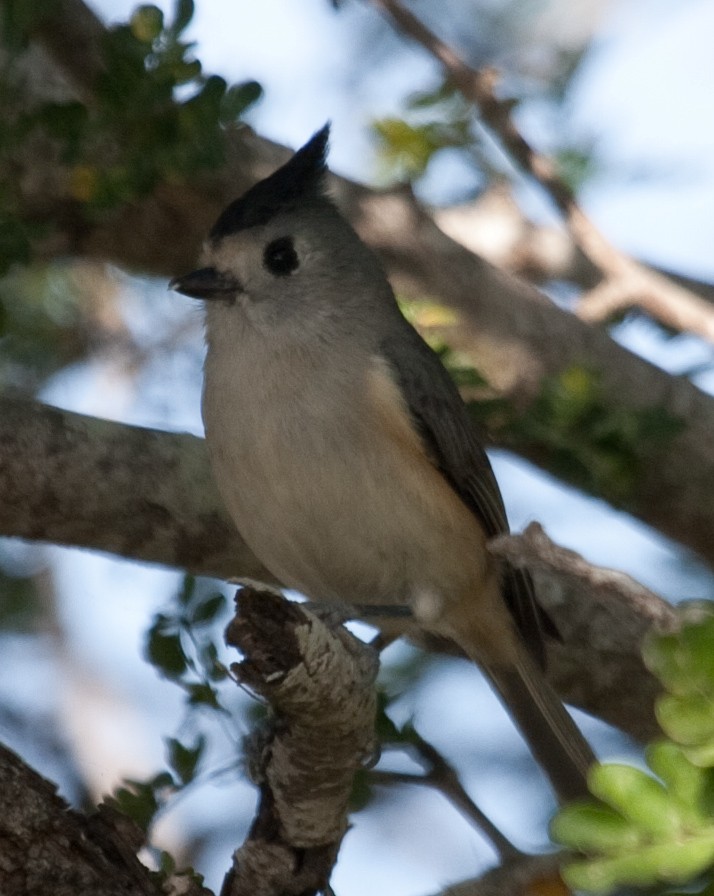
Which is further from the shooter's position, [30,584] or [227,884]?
[30,584]

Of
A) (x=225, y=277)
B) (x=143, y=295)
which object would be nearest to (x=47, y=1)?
(x=225, y=277)

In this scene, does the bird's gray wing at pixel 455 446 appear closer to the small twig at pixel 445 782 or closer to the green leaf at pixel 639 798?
the small twig at pixel 445 782

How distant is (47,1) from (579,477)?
210cm

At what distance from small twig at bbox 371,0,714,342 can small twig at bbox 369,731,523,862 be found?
192 cm

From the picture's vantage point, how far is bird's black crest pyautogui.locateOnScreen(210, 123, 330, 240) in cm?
397

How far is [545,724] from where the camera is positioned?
4.23 m

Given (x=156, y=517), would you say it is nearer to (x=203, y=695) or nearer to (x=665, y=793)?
(x=203, y=695)

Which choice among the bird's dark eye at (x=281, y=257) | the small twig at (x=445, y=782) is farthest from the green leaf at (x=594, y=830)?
the bird's dark eye at (x=281, y=257)

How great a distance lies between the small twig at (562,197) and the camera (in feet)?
14.5

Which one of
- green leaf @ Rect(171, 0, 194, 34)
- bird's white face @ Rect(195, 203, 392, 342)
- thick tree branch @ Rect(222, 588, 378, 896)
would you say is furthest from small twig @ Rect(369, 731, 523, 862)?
green leaf @ Rect(171, 0, 194, 34)

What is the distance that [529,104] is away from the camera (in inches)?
203

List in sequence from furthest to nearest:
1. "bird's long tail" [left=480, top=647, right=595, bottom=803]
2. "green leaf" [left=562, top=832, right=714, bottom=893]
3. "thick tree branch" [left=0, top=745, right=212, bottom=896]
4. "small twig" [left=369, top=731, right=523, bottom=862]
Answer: "bird's long tail" [left=480, top=647, right=595, bottom=803], "small twig" [left=369, top=731, right=523, bottom=862], "thick tree branch" [left=0, top=745, right=212, bottom=896], "green leaf" [left=562, top=832, right=714, bottom=893]

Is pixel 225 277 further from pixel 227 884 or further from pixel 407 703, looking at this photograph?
pixel 227 884

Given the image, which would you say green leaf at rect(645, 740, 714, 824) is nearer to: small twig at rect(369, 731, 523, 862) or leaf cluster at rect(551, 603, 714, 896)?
leaf cluster at rect(551, 603, 714, 896)
